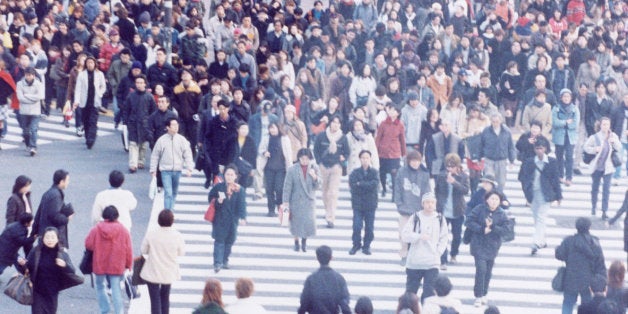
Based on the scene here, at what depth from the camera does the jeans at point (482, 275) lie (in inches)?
740

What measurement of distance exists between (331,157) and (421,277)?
15.3 feet

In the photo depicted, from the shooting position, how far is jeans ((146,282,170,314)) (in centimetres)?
1708

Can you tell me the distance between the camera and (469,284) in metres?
20.2

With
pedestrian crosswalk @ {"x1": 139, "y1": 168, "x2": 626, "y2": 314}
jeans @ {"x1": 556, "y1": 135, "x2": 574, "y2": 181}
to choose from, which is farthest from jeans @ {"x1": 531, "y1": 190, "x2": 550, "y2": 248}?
jeans @ {"x1": 556, "y1": 135, "x2": 574, "y2": 181}

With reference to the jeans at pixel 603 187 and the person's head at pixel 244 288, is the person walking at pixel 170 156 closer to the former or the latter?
the jeans at pixel 603 187

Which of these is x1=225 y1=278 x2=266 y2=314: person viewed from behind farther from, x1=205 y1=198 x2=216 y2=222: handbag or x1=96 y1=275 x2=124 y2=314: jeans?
x1=205 y1=198 x2=216 y2=222: handbag

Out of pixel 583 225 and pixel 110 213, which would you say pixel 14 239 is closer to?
pixel 110 213

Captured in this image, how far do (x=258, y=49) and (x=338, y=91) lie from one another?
3369mm

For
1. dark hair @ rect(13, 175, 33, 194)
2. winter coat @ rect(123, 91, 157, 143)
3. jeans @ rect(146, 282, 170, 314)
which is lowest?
jeans @ rect(146, 282, 170, 314)

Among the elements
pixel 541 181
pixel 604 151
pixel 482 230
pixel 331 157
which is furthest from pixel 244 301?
pixel 604 151

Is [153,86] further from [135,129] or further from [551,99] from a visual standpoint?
[551,99]

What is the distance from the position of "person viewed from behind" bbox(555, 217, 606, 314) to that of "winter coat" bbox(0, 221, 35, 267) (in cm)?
646

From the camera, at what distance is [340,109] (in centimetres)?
2680

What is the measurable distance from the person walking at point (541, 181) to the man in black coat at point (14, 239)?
7593 mm
